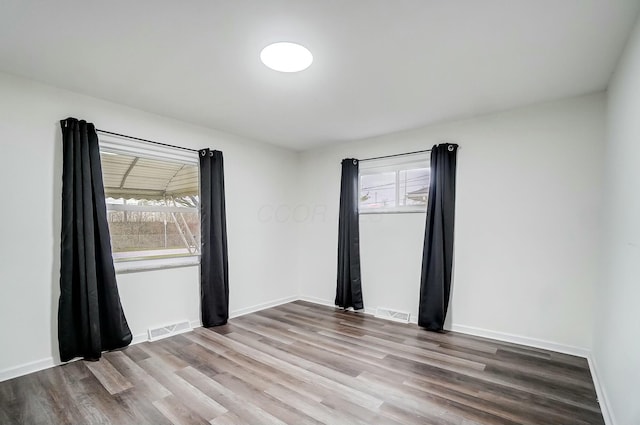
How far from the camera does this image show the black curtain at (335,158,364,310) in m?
4.21

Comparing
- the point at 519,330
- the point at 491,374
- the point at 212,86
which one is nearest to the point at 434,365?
the point at 491,374

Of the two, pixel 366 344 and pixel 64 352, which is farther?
pixel 366 344

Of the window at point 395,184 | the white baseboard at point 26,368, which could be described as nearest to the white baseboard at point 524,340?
the window at point 395,184

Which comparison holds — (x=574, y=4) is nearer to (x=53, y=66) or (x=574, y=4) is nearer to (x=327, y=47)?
(x=327, y=47)

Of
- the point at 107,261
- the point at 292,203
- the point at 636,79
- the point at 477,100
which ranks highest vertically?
the point at 477,100

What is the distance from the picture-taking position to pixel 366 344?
10.1ft

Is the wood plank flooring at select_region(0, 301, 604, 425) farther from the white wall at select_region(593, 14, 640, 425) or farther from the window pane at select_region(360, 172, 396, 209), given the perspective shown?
the window pane at select_region(360, 172, 396, 209)

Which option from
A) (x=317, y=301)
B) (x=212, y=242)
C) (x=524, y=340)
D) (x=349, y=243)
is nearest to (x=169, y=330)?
(x=212, y=242)

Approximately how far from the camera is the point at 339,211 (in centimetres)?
438

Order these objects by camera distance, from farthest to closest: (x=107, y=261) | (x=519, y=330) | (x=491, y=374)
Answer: (x=519, y=330) → (x=107, y=261) → (x=491, y=374)

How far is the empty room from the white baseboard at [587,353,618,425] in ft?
0.11

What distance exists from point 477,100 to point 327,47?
67.6 inches

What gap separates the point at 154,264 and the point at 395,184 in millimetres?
3105

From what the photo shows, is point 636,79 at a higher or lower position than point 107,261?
higher
